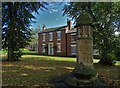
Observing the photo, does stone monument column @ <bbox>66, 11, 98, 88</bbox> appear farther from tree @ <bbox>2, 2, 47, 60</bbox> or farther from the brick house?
the brick house

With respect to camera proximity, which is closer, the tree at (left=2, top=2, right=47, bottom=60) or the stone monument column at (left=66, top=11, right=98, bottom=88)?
the stone monument column at (left=66, top=11, right=98, bottom=88)

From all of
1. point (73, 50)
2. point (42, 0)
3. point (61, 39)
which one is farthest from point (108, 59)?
point (61, 39)

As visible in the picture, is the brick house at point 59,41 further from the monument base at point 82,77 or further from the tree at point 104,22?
the monument base at point 82,77

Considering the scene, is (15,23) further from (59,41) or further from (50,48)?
(50,48)

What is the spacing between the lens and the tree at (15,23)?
22.5 meters

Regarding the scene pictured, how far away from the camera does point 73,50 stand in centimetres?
4478

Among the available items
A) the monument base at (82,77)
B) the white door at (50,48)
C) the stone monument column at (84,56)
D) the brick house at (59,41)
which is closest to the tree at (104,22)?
the stone monument column at (84,56)

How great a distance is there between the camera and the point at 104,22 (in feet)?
67.8

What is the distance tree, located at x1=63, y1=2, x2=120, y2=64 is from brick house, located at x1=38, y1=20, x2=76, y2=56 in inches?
892

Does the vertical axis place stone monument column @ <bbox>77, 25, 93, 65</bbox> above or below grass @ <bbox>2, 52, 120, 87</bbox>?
above

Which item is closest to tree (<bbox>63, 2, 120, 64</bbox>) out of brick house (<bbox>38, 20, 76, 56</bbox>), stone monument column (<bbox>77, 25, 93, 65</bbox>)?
stone monument column (<bbox>77, 25, 93, 65</bbox>)

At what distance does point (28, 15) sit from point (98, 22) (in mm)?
8371

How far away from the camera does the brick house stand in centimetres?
4531

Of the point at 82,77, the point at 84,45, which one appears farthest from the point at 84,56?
the point at 82,77
